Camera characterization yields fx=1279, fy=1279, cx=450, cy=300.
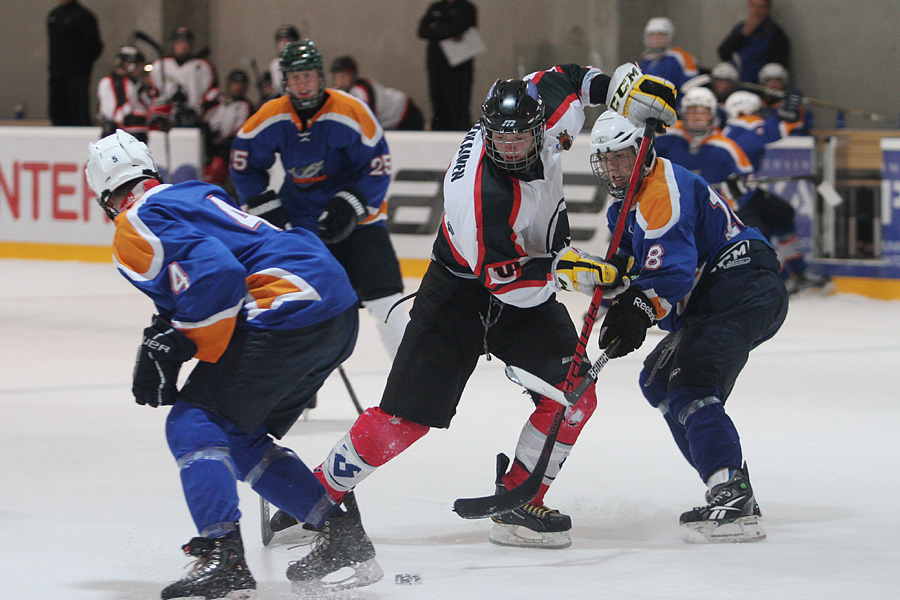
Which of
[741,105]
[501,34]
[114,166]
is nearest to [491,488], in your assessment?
[114,166]

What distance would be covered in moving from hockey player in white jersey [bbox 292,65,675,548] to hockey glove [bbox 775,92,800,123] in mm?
5094

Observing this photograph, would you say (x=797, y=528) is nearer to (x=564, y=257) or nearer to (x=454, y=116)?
(x=564, y=257)

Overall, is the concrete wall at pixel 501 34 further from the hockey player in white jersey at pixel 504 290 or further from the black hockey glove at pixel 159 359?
the black hockey glove at pixel 159 359

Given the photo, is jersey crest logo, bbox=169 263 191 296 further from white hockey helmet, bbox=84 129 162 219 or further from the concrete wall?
the concrete wall

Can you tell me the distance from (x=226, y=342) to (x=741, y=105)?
5.88 meters

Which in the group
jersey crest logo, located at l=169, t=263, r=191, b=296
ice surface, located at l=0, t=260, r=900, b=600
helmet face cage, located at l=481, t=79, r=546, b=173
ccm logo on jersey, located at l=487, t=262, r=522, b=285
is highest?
helmet face cage, located at l=481, t=79, r=546, b=173

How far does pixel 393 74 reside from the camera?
40.1 feet

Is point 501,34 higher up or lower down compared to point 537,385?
higher up

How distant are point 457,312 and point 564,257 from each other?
0.34 metres

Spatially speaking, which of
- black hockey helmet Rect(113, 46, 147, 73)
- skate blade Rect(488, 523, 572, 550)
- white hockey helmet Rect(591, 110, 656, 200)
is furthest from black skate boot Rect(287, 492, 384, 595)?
black hockey helmet Rect(113, 46, 147, 73)

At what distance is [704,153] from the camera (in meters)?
7.36

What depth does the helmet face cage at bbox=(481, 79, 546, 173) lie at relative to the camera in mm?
2969

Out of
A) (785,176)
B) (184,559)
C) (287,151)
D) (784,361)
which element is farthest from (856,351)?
(184,559)

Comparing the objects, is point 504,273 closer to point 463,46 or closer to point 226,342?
point 226,342
